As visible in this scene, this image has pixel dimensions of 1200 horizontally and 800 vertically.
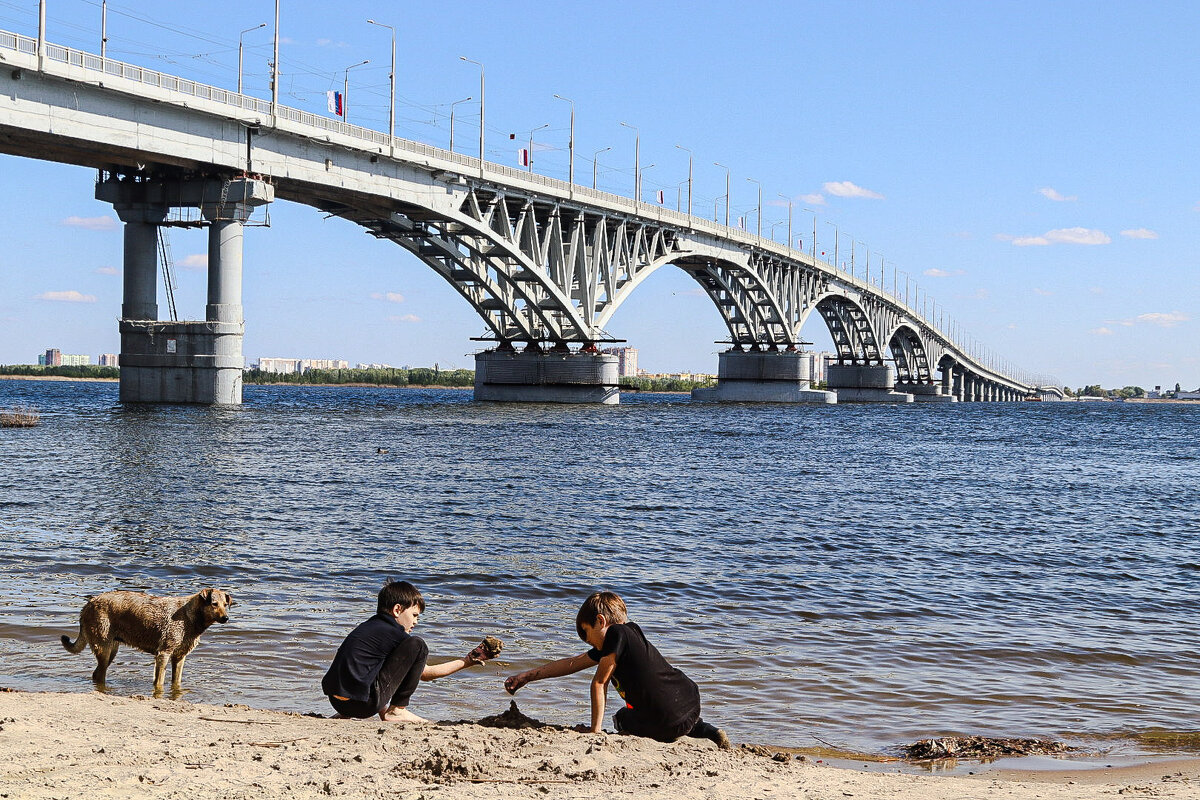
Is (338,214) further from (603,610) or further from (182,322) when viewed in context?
(603,610)

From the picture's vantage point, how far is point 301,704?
318 inches

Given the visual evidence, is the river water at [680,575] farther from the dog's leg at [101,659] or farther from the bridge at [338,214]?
the bridge at [338,214]

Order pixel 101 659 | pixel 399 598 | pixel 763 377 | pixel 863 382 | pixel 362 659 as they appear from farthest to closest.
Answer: pixel 863 382
pixel 763 377
pixel 101 659
pixel 399 598
pixel 362 659

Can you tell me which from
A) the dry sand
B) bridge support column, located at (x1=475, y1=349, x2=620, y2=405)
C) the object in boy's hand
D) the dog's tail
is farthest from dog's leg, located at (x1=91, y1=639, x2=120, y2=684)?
bridge support column, located at (x1=475, y1=349, x2=620, y2=405)

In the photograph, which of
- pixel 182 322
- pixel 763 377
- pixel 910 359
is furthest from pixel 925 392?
pixel 182 322

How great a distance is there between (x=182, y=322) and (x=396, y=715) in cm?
4756

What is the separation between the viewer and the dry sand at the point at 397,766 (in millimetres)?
5688

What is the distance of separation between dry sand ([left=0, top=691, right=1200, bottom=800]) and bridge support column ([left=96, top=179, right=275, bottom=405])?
44.9 meters

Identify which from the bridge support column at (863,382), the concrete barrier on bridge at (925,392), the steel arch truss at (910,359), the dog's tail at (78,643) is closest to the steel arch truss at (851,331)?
the bridge support column at (863,382)

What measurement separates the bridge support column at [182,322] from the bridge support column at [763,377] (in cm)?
6523

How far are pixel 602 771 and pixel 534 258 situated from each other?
213ft

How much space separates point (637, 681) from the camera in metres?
6.93

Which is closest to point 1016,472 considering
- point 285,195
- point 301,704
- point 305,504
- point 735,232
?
point 305,504

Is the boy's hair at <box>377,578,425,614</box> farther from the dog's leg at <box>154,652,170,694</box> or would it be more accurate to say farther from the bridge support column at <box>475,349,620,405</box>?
the bridge support column at <box>475,349,620,405</box>
